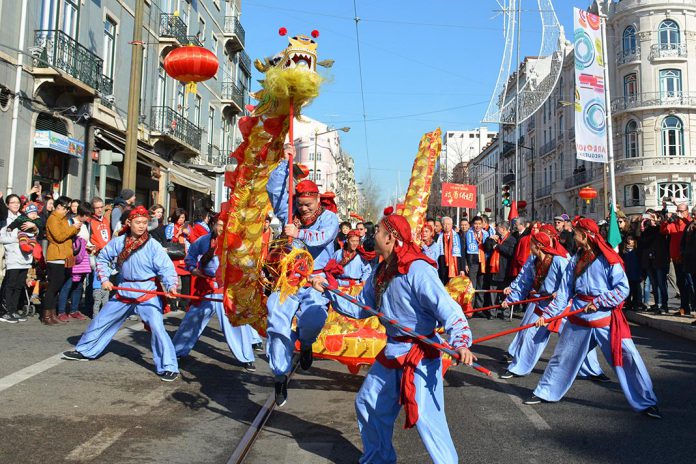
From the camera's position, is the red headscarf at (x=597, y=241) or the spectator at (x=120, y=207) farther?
the spectator at (x=120, y=207)

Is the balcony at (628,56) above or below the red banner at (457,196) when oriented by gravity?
above

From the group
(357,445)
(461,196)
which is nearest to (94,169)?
(461,196)

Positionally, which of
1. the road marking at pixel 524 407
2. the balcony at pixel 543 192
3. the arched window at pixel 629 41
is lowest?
the road marking at pixel 524 407

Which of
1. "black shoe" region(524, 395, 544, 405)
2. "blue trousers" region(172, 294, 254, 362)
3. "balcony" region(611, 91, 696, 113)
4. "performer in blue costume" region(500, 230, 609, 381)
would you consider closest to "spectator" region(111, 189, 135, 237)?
"blue trousers" region(172, 294, 254, 362)

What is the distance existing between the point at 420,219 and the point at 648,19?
35.1 meters

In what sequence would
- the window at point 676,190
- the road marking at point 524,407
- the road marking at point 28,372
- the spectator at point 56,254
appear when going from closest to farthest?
the road marking at point 524,407 → the road marking at point 28,372 → the spectator at point 56,254 → the window at point 676,190

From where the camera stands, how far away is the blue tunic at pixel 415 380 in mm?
3492

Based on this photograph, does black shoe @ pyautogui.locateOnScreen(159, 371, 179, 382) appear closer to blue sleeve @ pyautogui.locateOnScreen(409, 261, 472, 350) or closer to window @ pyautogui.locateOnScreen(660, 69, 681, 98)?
blue sleeve @ pyautogui.locateOnScreen(409, 261, 472, 350)

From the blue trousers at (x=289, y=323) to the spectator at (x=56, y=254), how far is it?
16.7 ft

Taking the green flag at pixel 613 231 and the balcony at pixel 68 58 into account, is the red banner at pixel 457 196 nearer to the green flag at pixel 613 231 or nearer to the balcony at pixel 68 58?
the green flag at pixel 613 231

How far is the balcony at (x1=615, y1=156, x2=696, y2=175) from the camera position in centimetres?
3631

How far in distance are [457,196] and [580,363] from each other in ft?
56.9

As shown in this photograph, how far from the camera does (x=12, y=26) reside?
13.7 metres

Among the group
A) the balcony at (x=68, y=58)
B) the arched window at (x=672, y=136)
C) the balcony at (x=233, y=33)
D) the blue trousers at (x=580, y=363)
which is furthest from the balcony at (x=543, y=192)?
the blue trousers at (x=580, y=363)
